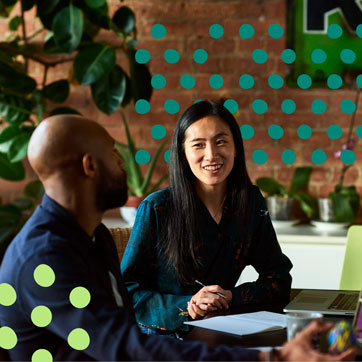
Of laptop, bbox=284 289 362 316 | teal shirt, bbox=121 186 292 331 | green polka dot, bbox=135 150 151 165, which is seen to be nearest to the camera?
laptop, bbox=284 289 362 316

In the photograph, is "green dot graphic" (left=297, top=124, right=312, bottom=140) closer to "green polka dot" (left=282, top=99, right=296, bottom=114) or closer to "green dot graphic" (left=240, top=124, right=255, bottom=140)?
"green polka dot" (left=282, top=99, right=296, bottom=114)

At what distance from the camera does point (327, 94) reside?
336 centimetres

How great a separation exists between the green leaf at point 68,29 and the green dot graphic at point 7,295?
2036 mm

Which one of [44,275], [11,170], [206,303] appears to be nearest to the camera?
[44,275]

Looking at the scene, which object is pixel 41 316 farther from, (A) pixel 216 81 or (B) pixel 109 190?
(A) pixel 216 81

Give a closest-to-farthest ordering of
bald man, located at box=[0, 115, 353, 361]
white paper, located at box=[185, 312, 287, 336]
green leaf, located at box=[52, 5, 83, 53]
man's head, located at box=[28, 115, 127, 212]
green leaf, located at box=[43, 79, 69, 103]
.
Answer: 1. bald man, located at box=[0, 115, 353, 361]
2. man's head, located at box=[28, 115, 127, 212]
3. white paper, located at box=[185, 312, 287, 336]
4. green leaf, located at box=[52, 5, 83, 53]
5. green leaf, located at box=[43, 79, 69, 103]

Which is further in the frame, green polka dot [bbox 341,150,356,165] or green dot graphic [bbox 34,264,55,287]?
green polka dot [bbox 341,150,356,165]

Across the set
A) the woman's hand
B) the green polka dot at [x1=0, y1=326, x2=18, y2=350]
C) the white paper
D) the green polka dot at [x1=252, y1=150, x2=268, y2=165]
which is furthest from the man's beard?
the green polka dot at [x1=252, y1=150, x2=268, y2=165]

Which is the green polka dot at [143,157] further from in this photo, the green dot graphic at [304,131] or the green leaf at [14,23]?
the green leaf at [14,23]

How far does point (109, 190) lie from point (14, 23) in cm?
241

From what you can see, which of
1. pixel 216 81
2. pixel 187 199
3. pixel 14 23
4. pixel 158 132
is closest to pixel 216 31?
pixel 216 81

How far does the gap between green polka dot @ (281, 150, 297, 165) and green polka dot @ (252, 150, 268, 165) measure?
10 centimetres

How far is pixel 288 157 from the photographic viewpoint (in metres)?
3.39

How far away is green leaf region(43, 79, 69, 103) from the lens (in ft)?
10.5
